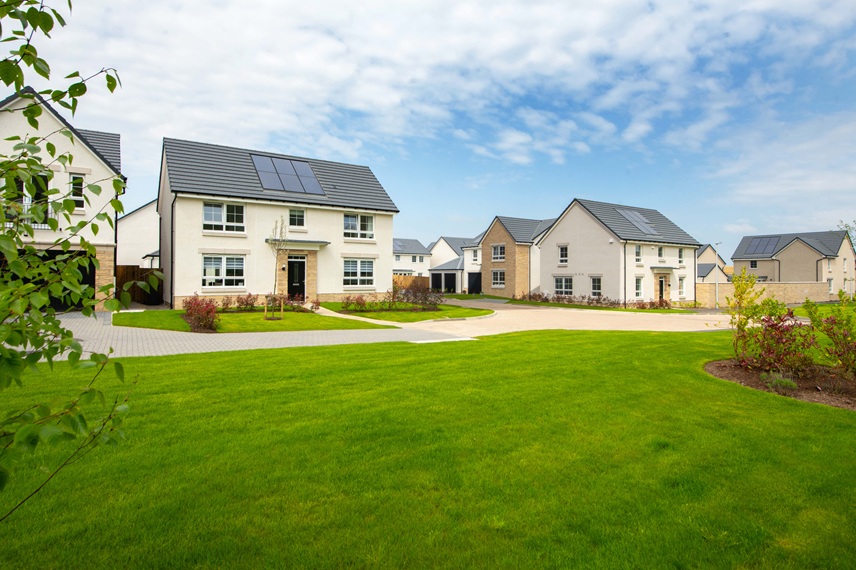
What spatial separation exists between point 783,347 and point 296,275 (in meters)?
25.2

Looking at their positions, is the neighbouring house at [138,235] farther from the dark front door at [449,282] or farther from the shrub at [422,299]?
the dark front door at [449,282]

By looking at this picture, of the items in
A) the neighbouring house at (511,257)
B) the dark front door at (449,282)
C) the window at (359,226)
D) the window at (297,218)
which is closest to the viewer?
the window at (297,218)

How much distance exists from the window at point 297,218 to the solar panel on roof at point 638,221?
26871 mm

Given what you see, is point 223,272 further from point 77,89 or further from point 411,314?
point 77,89

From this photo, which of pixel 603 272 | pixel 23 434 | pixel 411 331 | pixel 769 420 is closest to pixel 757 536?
pixel 769 420

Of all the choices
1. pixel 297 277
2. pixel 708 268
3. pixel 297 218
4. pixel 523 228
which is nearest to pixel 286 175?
pixel 297 218

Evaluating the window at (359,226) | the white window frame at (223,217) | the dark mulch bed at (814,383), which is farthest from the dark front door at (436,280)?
the dark mulch bed at (814,383)

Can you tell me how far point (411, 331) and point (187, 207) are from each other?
1597cm

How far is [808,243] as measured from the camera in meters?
60.9

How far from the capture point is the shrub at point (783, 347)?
30.4ft

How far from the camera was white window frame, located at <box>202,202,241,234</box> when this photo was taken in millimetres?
27766

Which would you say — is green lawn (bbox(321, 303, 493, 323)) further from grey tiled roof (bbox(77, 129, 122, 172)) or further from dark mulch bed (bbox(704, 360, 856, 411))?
dark mulch bed (bbox(704, 360, 856, 411))

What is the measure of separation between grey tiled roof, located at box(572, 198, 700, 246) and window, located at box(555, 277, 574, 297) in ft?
18.6

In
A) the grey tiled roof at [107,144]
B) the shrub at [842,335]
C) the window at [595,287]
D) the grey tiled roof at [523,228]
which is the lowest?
the shrub at [842,335]
